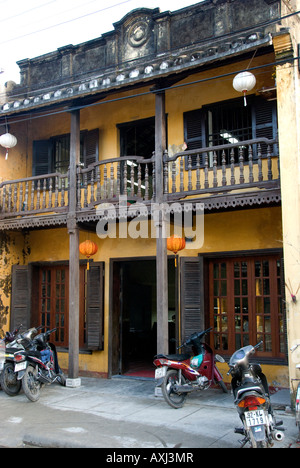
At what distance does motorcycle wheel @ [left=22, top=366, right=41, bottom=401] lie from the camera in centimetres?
859

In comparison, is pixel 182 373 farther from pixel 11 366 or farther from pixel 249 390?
pixel 11 366

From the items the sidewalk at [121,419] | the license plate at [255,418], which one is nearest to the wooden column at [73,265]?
the sidewalk at [121,419]

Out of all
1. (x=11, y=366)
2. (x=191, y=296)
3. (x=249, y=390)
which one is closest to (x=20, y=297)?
(x=11, y=366)

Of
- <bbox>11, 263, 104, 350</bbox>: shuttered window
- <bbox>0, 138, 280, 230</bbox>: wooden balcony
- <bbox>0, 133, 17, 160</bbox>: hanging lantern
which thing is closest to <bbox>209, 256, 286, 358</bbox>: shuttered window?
<bbox>0, 138, 280, 230</bbox>: wooden balcony

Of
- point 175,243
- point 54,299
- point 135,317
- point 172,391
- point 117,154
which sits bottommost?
point 172,391

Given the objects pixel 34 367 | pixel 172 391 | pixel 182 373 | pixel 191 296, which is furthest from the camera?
pixel 191 296

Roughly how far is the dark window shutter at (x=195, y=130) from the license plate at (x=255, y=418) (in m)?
6.19

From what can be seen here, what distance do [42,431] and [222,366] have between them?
4277 mm

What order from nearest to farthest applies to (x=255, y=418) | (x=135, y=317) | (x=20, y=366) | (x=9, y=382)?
1. (x=255, y=418)
2. (x=20, y=366)
3. (x=9, y=382)
4. (x=135, y=317)

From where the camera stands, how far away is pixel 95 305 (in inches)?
444

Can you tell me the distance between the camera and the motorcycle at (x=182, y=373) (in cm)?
799

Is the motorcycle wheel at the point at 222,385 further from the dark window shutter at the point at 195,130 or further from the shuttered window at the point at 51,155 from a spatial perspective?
the shuttered window at the point at 51,155

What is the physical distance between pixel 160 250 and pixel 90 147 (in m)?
4.11
